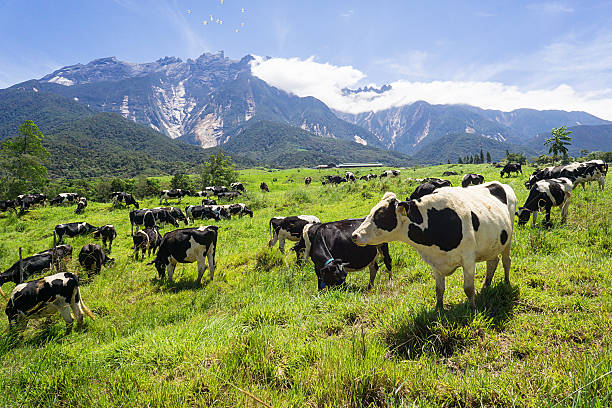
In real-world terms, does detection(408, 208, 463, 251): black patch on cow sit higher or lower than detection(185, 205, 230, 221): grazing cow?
higher

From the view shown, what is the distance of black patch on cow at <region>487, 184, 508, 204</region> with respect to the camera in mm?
4898

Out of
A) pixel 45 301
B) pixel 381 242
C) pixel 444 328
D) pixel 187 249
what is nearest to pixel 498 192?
pixel 381 242

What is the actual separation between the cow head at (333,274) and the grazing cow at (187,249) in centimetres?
469

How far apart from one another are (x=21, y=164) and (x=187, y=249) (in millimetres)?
39897

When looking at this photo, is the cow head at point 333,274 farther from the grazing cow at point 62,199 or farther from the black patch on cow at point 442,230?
the grazing cow at point 62,199

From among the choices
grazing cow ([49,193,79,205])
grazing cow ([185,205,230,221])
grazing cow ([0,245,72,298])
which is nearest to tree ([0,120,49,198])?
grazing cow ([49,193,79,205])

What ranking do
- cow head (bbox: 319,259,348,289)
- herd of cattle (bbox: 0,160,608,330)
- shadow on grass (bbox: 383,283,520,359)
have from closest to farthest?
shadow on grass (bbox: 383,283,520,359), herd of cattle (bbox: 0,160,608,330), cow head (bbox: 319,259,348,289)

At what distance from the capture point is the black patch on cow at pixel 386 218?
4.16 m

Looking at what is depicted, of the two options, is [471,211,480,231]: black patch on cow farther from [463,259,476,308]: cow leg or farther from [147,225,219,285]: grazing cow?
[147,225,219,285]: grazing cow

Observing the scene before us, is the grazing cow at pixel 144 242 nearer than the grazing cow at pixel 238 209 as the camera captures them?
Yes

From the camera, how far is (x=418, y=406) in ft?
7.47

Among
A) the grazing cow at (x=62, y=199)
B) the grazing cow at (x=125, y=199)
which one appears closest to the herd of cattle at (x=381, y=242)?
the grazing cow at (x=125, y=199)

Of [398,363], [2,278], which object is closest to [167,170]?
[2,278]

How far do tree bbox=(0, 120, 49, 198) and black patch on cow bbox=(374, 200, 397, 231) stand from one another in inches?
1779
